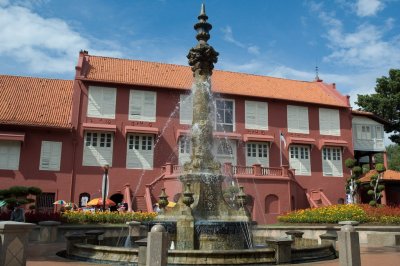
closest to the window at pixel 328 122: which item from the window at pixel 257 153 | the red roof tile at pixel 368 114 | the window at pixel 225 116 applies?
the red roof tile at pixel 368 114

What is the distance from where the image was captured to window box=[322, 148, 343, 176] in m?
33.5

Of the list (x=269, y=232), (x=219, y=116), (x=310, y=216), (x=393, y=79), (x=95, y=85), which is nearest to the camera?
(x=269, y=232)

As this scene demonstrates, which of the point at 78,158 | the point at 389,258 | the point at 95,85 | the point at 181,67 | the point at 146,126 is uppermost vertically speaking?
the point at 181,67

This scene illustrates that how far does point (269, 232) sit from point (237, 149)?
41.4 feet

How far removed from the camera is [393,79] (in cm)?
4238

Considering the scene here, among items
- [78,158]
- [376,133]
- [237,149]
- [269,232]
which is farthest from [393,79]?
[78,158]

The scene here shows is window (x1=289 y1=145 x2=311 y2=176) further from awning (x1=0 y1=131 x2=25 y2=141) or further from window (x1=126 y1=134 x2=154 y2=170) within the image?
awning (x1=0 y1=131 x2=25 y2=141)

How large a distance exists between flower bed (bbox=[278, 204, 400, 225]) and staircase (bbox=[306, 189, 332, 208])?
8.82 meters

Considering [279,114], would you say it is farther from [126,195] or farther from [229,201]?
[229,201]

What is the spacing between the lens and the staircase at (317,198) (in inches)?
1195

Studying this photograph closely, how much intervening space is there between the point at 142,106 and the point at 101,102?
3.09 meters

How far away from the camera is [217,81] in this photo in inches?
1323

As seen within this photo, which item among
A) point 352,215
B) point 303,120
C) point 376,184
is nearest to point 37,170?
point 352,215

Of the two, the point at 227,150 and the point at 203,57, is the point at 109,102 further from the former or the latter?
the point at 203,57
